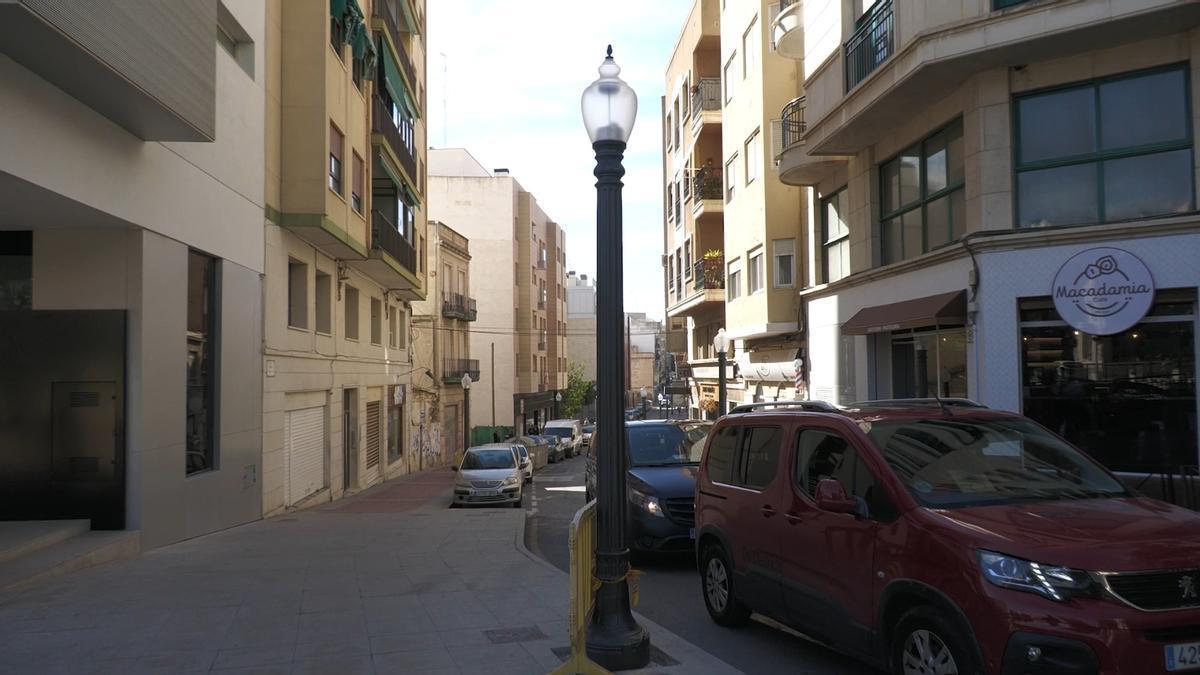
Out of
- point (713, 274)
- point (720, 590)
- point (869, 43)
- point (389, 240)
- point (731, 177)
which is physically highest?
point (731, 177)

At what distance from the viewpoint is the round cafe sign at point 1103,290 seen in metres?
10.9

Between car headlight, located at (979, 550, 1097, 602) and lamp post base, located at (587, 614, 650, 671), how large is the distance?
2261 mm

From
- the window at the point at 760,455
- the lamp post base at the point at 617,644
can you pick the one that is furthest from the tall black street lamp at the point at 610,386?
the window at the point at 760,455

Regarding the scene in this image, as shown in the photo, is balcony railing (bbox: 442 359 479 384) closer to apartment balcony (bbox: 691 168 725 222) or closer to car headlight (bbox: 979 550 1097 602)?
apartment balcony (bbox: 691 168 725 222)

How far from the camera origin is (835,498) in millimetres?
5379

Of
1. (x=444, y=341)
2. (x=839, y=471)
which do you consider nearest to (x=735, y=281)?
(x=839, y=471)

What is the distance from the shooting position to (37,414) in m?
10.5

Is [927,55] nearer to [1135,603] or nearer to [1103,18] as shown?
[1103,18]

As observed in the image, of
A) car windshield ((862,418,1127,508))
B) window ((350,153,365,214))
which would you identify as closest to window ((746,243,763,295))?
window ((350,153,365,214))

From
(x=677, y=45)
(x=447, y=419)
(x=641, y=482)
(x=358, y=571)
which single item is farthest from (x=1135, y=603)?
(x=447, y=419)

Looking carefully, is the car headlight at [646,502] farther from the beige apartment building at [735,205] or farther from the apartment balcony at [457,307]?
the apartment balcony at [457,307]

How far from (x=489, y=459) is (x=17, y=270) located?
40.3 ft

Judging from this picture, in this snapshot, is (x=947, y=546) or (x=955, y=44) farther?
(x=955, y=44)

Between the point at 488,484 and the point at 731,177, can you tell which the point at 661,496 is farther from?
the point at 731,177
